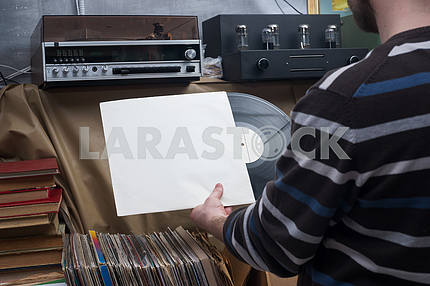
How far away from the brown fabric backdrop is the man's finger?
0.28m

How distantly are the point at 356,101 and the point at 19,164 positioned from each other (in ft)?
2.99

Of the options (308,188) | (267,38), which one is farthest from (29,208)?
(267,38)

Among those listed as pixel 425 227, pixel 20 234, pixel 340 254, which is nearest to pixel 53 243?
pixel 20 234

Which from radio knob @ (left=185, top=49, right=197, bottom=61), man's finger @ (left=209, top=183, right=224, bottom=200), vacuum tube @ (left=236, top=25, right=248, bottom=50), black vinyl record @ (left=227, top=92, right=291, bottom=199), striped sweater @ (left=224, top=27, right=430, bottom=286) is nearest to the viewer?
striped sweater @ (left=224, top=27, right=430, bottom=286)

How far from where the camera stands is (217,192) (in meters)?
1.10

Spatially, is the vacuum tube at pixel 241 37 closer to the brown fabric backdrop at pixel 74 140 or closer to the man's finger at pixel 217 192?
the brown fabric backdrop at pixel 74 140

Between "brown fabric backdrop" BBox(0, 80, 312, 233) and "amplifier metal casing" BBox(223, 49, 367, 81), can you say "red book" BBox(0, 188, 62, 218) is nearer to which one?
"brown fabric backdrop" BBox(0, 80, 312, 233)

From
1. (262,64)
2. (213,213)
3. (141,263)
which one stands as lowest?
(141,263)

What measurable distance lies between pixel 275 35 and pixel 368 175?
1056mm

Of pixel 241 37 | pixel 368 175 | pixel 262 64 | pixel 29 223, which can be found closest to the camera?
pixel 368 175

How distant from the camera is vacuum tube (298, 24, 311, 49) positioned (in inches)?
62.0

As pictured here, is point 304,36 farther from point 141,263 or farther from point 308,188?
point 308,188

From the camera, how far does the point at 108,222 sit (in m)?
1.32

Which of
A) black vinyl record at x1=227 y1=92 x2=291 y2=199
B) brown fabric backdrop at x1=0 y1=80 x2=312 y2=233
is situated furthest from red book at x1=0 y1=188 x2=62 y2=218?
black vinyl record at x1=227 y1=92 x2=291 y2=199
